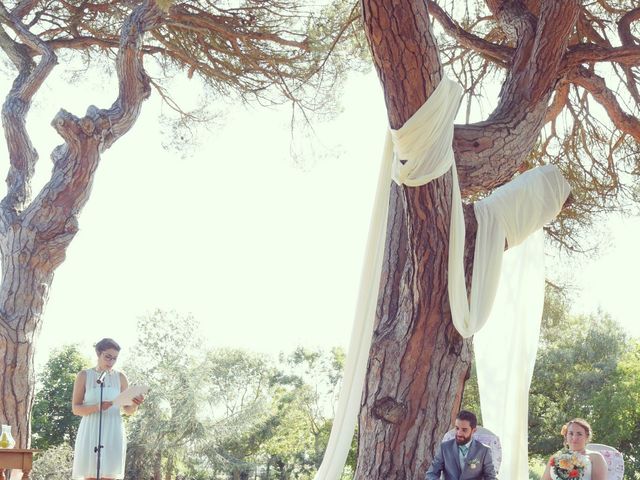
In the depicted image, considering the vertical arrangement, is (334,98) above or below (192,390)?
above

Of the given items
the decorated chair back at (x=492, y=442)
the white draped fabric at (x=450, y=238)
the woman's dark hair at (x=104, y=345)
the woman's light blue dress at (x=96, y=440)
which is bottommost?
the woman's light blue dress at (x=96, y=440)

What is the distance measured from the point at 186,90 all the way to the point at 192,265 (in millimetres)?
11818

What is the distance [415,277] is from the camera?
3.95 m

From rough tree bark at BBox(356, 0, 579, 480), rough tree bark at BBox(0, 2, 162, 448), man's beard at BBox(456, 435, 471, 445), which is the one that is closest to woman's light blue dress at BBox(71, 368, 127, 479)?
rough tree bark at BBox(356, 0, 579, 480)

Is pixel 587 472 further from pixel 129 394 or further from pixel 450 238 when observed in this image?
pixel 129 394

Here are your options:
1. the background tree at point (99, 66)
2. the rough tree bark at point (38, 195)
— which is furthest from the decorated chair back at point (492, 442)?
the rough tree bark at point (38, 195)

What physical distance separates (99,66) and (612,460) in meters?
5.82

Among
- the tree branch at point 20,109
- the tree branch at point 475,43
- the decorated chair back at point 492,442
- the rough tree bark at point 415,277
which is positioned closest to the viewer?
the rough tree bark at point 415,277

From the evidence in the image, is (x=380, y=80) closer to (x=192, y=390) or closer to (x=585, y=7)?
(x=585, y=7)

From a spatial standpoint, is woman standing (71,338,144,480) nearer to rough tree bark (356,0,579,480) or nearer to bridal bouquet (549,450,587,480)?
rough tree bark (356,0,579,480)

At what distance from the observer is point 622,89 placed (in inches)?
252

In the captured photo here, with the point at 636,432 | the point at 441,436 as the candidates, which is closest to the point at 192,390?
the point at 636,432

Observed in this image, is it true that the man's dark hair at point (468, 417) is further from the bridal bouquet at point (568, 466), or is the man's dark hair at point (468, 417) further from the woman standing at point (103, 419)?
the woman standing at point (103, 419)

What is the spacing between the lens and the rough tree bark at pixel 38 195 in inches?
227
